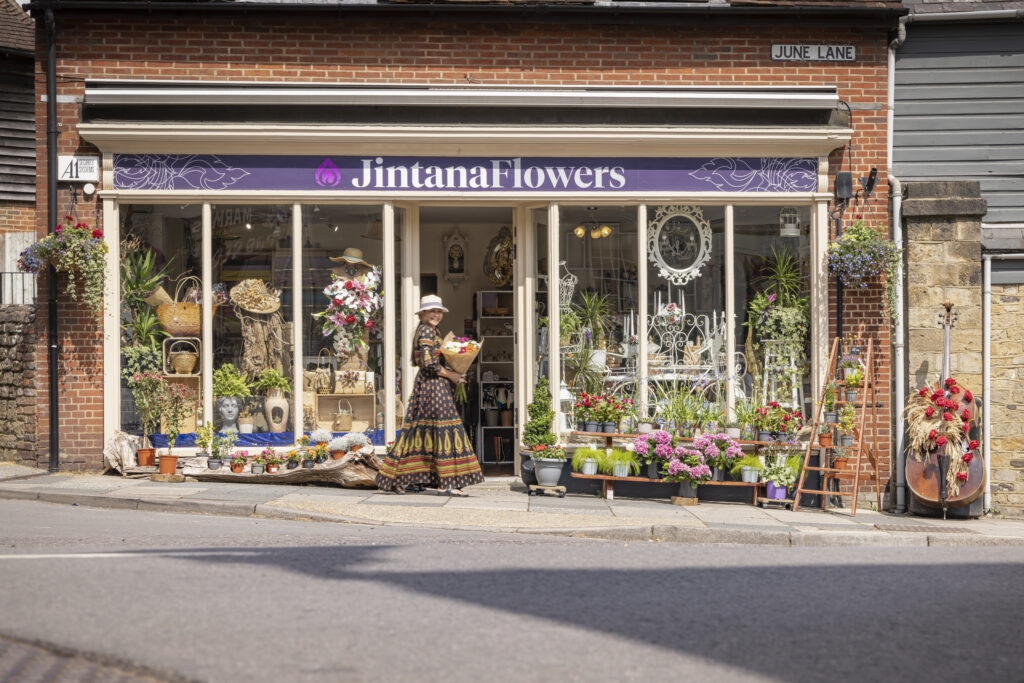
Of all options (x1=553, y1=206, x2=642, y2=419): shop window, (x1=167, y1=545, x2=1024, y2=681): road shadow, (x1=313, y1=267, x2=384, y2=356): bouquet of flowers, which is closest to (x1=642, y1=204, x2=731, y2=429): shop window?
(x1=553, y1=206, x2=642, y2=419): shop window

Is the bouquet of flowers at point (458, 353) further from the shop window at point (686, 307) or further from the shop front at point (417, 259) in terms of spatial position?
the shop window at point (686, 307)

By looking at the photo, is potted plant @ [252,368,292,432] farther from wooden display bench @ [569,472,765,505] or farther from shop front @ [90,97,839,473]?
wooden display bench @ [569,472,765,505]

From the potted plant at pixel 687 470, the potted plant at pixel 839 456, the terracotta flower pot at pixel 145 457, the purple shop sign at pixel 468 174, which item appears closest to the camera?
the potted plant at pixel 687 470

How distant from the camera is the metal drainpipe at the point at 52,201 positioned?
39.4ft

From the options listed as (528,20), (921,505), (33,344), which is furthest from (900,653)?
(33,344)

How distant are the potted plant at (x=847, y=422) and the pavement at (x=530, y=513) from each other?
804 mm

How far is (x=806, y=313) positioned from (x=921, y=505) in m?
2.51

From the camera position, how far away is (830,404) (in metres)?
12.2

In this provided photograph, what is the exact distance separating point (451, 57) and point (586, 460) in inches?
191

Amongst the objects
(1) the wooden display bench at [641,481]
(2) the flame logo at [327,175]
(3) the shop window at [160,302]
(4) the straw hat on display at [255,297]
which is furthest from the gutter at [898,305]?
(3) the shop window at [160,302]

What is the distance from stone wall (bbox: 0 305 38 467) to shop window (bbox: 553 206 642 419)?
6.20m

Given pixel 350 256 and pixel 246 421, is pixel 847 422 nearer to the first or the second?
pixel 350 256

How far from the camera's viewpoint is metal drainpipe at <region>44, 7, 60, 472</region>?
12.0 metres

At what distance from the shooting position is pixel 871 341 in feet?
40.2
